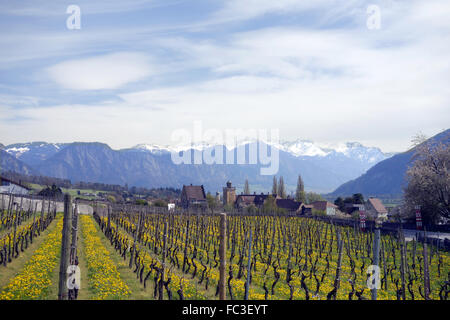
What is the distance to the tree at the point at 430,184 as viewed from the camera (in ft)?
172

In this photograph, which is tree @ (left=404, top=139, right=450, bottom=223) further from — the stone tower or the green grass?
the stone tower

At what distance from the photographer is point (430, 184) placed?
173ft

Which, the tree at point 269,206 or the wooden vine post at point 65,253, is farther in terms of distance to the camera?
the tree at point 269,206

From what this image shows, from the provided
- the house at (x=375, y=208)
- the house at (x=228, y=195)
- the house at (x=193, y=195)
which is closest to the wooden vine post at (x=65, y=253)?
the house at (x=375, y=208)

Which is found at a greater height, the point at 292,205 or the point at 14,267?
the point at 14,267

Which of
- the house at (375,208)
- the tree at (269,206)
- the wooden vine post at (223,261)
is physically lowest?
the house at (375,208)

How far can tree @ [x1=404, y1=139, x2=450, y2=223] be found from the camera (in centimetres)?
5256

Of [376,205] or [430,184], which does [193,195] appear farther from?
[430,184]

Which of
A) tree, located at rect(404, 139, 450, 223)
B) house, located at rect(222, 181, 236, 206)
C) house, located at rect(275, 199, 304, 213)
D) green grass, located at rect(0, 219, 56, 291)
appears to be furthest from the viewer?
house, located at rect(222, 181, 236, 206)

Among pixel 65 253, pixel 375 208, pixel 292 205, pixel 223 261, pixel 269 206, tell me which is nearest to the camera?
pixel 65 253

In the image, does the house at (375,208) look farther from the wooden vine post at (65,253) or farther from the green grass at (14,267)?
the wooden vine post at (65,253)

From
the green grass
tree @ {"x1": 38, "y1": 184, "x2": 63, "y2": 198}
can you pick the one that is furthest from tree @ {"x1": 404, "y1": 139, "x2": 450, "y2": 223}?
tree @ {"x1": 38, "y1": 184, "x2": 63, "y2": 198}

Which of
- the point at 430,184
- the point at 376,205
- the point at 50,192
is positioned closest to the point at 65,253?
the point at 430,184
